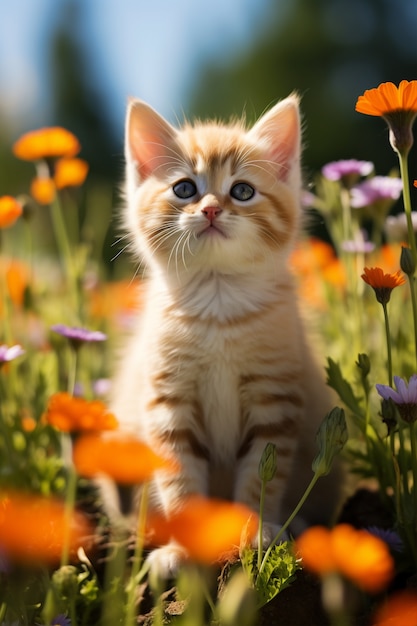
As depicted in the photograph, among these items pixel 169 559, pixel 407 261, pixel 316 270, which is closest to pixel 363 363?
pixel 407 261

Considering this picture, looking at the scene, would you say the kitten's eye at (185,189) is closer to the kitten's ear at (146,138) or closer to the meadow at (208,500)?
the kitten's ear at (146,138)

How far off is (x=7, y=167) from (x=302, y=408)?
11.5m

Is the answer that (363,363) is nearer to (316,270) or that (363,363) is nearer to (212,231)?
(212,231)

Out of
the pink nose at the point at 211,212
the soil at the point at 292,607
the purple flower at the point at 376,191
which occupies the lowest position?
the soil at the point at 292,607

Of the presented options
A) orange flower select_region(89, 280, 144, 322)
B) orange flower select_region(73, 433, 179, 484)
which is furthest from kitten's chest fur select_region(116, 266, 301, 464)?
orange flower select_region(89, 280, 144, 322)

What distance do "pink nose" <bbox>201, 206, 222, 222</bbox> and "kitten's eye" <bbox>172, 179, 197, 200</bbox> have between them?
0.14 meters

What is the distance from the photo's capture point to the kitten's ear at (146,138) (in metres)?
1.83

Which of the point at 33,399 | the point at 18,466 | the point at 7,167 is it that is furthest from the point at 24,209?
the point at 7,167

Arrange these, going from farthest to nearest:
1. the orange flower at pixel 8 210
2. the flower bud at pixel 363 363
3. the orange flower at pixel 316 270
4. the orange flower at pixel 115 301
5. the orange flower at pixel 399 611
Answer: the orange flower at pixel 115 301 → the orange flower at pixel 316 270 → the orange flower at pixel 8 210 → the flower bud at pixel 363 363 → the orange flower at pixel 399 611

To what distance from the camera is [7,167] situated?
12430 millimetres

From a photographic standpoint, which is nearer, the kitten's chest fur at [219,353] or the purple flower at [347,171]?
the kitten's chest fur at [219,353]

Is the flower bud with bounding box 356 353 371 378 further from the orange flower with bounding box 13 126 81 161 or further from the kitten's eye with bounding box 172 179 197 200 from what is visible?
the orange flower with bounding box 13 126 81 161

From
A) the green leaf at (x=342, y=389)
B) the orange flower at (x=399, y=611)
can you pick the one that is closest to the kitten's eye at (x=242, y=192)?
the green leaf at (x=342, y=389)

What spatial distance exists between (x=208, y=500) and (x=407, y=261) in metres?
0.70
